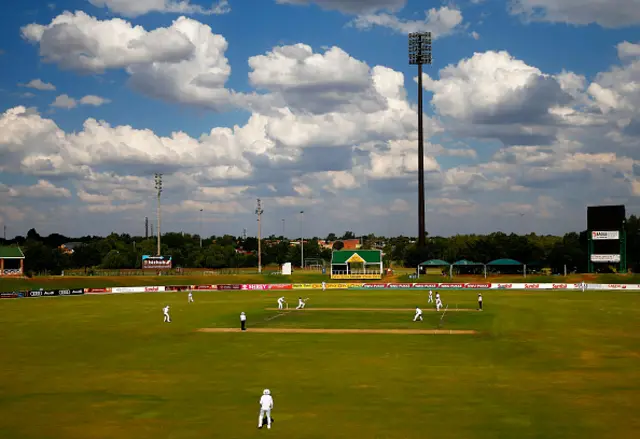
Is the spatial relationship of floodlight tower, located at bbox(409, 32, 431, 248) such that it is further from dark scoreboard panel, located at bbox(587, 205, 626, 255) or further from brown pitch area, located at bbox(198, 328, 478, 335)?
brown pitch area, located at bbox(198, 328, 478, 335)

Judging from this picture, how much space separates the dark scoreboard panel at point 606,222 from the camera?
112 metres

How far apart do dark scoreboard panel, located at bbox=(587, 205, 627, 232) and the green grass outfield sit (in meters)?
60.2

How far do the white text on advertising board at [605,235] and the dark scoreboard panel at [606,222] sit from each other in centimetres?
55

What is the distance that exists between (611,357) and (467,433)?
19589mm

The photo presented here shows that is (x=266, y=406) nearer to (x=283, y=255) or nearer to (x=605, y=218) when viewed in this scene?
(x=605, y=218)

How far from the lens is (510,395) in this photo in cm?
2686

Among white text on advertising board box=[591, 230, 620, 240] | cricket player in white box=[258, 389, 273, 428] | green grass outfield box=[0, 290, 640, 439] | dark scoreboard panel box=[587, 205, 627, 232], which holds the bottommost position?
green grass outfield box=[0, 290, 640, 439]

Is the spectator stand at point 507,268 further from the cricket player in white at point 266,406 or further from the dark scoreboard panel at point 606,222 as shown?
the cricket player in white at point 266,406

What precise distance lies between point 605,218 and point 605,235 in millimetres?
3029

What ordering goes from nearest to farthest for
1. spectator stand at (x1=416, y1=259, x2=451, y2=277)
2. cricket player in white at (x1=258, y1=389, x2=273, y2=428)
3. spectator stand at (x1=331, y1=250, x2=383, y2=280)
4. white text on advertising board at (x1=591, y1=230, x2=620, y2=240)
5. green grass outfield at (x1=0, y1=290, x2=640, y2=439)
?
1. cricket player in white at (x1=258, y1=389, x2=273, y2=428)
2. green grass outfield at (x1=0, y1=290, x2=640, y2=439)
3. white text on advertising board at (x1=591, y1=230, x2=620, y2=240)
4. spectator stand at (x1=331, y1=250, x2=383, y2=280)
5. spectator stand at (x1=416, y1=259, x2=451, y2=277)


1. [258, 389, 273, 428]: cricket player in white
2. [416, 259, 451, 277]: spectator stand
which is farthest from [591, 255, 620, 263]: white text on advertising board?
[258, 389, 273, 428]: cricket player in white

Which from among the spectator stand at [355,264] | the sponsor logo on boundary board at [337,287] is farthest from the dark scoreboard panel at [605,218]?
the spectator stand at [355,264]

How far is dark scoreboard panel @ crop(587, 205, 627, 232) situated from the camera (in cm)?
11212

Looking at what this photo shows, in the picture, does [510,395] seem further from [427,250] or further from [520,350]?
[427,250]
